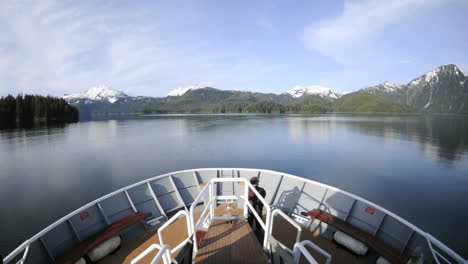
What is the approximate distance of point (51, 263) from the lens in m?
5.17

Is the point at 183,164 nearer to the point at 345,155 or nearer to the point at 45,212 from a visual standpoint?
the point at 45,212

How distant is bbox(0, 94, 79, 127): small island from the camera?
81875 mm

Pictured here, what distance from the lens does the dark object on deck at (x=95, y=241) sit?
5.21 m

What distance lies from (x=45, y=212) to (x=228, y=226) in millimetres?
13885

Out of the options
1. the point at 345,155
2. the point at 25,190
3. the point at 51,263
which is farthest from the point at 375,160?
the point at 25,190

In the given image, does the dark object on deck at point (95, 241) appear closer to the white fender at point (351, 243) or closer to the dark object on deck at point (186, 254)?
the dark object on deck at point (186, 254)

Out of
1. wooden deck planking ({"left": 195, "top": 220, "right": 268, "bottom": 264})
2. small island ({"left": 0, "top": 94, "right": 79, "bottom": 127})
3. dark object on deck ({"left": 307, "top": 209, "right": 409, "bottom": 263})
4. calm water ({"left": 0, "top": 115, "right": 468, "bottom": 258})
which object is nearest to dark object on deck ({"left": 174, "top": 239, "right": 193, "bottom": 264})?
wooden deck planking ({"left": 195, "top": 220, "right": 268, "bottom": 264})

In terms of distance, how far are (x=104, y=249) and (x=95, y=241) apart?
1.07ft

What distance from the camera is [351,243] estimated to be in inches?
231

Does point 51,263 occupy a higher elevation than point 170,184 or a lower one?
lower

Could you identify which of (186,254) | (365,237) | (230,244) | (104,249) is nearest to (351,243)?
(365,237)

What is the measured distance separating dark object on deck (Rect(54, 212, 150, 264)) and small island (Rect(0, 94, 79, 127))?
10727 cm

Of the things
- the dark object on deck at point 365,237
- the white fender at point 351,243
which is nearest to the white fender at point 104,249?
the dark object on deck at point 365,237

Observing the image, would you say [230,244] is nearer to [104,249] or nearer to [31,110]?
[104,249]
